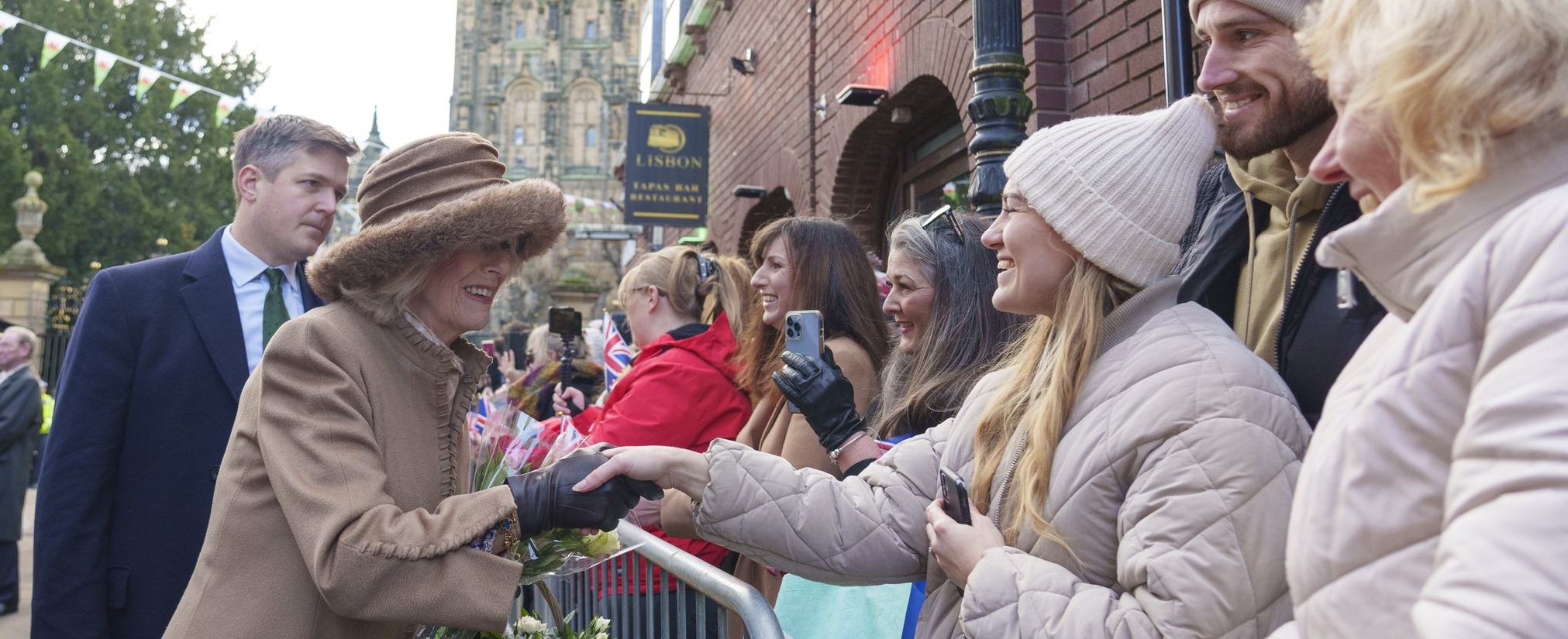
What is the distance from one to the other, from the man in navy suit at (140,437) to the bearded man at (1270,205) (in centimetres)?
246

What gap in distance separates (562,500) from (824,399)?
3.14 feet

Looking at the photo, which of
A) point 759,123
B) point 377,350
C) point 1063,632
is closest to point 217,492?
point 377,350

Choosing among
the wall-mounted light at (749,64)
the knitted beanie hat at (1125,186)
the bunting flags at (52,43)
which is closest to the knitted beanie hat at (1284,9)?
the knitted beanie hat at (1125,186)

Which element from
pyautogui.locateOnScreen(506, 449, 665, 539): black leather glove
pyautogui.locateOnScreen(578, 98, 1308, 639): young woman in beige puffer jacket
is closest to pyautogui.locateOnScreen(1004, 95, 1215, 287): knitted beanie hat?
pyautogui.locateOnScreen(578, 98, 1308, 639): young woman in beige puffer jacket

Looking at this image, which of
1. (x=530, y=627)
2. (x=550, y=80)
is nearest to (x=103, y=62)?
(x=530, y=627)

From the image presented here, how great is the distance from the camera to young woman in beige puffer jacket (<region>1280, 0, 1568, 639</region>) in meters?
0.84

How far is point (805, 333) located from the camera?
3.23 meters

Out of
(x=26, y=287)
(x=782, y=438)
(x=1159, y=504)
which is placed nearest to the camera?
(x=1159, y=504)

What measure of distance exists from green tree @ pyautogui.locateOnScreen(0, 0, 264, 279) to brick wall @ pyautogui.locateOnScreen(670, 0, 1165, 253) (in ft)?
71.8

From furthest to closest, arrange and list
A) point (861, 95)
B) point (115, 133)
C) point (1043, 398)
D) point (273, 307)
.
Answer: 1. point (115, 133)
2. point (861, 95)
3. point (273, 307)
4. point (1043, 398)

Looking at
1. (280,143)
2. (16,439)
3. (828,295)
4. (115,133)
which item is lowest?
(16,439)

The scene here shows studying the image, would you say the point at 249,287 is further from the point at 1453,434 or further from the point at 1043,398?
the point at 1453,434

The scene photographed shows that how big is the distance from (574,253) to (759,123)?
49.9 m

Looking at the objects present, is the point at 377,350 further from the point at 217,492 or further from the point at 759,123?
the point at 759,123
